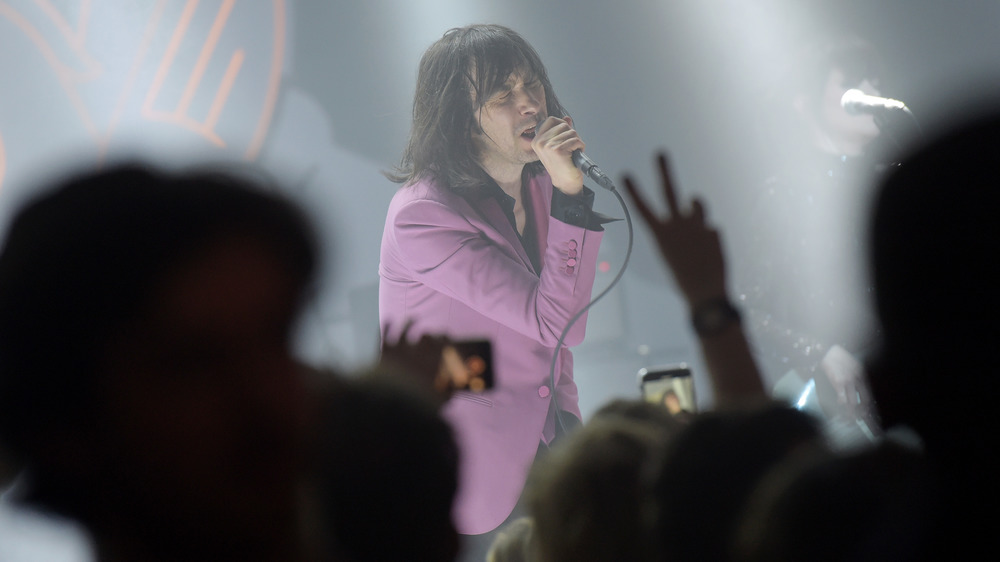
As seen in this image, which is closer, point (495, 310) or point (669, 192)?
point (669, 192)

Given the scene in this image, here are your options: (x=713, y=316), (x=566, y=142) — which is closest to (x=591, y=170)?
(x=566, y=142)

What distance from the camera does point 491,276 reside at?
2283 millimetres

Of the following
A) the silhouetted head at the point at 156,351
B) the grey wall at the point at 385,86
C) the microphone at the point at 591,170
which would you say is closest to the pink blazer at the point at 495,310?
the microphone at the point at 591,170

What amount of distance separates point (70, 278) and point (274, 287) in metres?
0.16

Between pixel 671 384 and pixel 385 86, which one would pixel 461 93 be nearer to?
pixel 385 86

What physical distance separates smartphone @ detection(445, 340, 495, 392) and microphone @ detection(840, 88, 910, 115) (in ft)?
4.41

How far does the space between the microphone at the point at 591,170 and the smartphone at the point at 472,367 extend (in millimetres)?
805

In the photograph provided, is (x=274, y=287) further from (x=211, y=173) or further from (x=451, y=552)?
(x=451, y=552)

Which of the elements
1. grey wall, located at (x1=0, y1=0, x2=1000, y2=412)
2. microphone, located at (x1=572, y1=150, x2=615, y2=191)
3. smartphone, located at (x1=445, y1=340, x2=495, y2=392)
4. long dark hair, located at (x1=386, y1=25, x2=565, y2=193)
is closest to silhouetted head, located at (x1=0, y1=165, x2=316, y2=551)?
smartphone, located at (x1=445, y1=340, x2=495, y2=392)

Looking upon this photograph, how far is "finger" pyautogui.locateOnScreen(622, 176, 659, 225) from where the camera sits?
3.36 feet

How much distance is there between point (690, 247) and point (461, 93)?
1.53 m

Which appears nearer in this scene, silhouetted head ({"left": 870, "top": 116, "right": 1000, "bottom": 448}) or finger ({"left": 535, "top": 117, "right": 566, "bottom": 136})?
silhouetted head ({"left": 870, "top": 116, "right": 1000, "bottom": 448})

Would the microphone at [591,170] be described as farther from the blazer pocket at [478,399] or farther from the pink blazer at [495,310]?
the blazer pocket at [478,399]

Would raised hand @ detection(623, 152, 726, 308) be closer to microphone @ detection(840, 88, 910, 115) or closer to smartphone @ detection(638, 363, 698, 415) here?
smartphone @ detection(638, 363, 698, 415)
